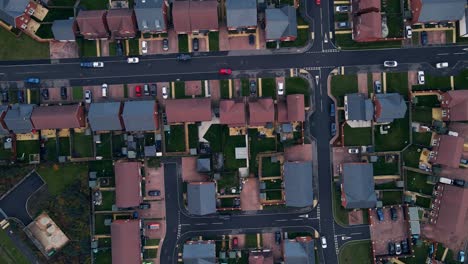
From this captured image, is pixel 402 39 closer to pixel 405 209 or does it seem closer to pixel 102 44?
pixel 405 209

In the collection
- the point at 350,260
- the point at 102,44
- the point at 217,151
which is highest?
the point at 102,44

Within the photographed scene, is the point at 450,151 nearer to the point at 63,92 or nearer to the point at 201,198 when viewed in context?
the point at 201,198

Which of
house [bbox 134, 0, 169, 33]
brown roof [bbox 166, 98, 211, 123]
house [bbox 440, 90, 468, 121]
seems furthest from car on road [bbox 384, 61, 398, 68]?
house [bbox 134, 0, 169, 33]

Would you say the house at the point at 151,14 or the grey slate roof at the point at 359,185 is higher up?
the house at the point at 151,14

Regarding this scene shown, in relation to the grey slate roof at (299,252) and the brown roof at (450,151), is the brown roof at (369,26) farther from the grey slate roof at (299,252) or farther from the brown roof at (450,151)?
the grey slate roof at (299,252)

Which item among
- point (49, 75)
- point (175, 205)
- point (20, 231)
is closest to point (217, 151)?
point (175, 205)

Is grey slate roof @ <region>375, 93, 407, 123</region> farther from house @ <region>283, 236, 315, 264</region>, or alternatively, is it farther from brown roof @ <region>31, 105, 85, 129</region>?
brown roof @ <region>31, 105, 85, 129</region>

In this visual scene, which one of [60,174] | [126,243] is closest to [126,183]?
[126,243]

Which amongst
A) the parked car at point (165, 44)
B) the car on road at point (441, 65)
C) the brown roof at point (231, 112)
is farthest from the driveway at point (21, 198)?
the car on road at point (441, 65)
